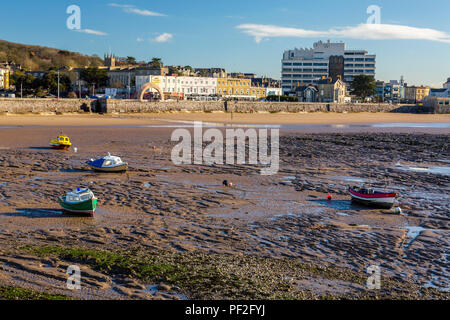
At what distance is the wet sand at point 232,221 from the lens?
32.8 feet

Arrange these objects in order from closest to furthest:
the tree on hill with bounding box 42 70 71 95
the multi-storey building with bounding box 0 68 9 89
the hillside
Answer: the tree on hill with bounding box 42 70 71 95 → the multi-storey building with bounding box 0 68 9 89 → the hillside

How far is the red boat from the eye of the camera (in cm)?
1621

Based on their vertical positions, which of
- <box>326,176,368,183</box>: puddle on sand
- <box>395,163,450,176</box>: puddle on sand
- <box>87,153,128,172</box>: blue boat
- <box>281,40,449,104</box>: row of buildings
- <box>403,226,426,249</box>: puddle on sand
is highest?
<box>281,40,449,104</box>: row of buildings

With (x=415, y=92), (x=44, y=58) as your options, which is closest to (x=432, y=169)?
(x=415, y=92)

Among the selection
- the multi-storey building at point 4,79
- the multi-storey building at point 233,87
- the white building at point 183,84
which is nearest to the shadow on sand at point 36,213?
the white building at point 183,84

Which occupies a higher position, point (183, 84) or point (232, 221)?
point (183, 84)

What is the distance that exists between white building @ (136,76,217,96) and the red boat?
81.8m

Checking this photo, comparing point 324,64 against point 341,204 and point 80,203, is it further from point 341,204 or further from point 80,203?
point 80,203

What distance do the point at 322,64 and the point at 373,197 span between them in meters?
137

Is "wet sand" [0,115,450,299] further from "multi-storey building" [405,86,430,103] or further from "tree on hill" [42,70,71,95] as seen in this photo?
"multi-storey building" [405,86,430,103]

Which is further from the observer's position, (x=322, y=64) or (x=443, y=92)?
(x=322, y=64)

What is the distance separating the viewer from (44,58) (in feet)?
604

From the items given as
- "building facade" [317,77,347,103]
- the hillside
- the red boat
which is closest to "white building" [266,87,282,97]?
"building facade" [317,77,347,103]
